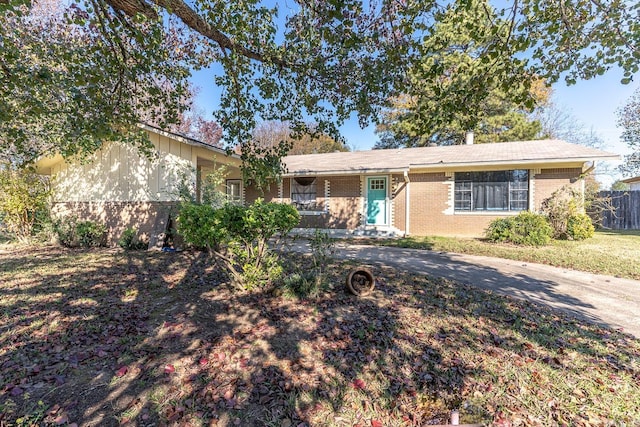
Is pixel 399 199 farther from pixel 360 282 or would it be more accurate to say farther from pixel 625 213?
pixel 625 213

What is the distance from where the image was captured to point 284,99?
20.5 feet

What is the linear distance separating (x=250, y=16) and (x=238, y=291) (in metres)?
4.58

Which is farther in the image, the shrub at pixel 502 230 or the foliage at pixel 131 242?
the shrub at pixel 502 230

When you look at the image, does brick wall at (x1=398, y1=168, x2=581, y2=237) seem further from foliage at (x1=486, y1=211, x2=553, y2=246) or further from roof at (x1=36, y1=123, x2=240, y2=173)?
roof at (x1=36, y1=123, x2=240, y2=173)

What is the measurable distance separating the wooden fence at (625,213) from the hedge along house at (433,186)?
23.2 feet

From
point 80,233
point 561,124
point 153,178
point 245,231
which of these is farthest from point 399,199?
point 561,124

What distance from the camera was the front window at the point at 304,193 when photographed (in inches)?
523

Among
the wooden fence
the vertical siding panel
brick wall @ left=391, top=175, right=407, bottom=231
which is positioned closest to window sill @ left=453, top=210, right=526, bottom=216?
brick wall @ left=391, top=175, right=407, bottom=231

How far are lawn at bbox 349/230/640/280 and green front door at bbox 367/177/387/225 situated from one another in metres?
2.12

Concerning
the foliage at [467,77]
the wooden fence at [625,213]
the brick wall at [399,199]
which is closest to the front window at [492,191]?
the brick wall at [399,199]

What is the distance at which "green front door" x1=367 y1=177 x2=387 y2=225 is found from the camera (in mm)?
12531

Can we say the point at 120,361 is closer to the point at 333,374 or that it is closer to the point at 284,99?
the point at 333,374

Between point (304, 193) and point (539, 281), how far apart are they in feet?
31.3

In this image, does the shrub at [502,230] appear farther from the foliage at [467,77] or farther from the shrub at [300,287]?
the shrub at [300,287]
